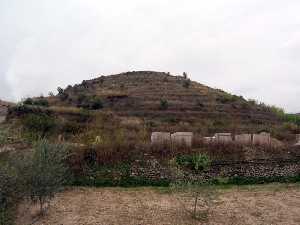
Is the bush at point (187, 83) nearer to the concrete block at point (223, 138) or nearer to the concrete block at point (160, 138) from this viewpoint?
the concrete block at point (223, 138)

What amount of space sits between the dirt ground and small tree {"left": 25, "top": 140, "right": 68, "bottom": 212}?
728mm

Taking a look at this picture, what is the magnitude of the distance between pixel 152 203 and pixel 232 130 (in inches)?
446

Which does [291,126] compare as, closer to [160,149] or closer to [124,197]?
[160,149]

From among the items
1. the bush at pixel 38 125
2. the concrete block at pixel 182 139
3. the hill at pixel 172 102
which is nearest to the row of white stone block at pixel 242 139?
the concrete block at pixel 182 139

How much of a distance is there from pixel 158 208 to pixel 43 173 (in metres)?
4.10

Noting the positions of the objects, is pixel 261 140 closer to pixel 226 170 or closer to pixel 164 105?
pixel 226 170

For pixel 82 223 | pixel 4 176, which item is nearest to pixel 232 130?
pixel 82 223

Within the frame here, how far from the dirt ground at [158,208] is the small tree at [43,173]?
2.39 ft

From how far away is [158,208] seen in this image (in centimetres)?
1598

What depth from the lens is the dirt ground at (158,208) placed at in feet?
49.0

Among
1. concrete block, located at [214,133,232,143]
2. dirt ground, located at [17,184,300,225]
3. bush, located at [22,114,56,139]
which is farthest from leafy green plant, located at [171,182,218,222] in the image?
bush, located at [22,114,56,139]

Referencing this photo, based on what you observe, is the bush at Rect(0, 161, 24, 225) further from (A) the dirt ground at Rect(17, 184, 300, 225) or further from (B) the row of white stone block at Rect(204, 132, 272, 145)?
(B) the row of white stone block at Rect(204, 132, 272, 145)

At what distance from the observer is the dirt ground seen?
14.9 m

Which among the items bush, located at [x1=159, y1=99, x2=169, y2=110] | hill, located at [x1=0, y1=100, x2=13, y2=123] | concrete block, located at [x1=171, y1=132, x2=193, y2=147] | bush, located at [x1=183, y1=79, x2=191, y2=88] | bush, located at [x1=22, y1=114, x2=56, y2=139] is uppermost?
bush, located at [x1=183, y1=79, x2=191, y2=88]
